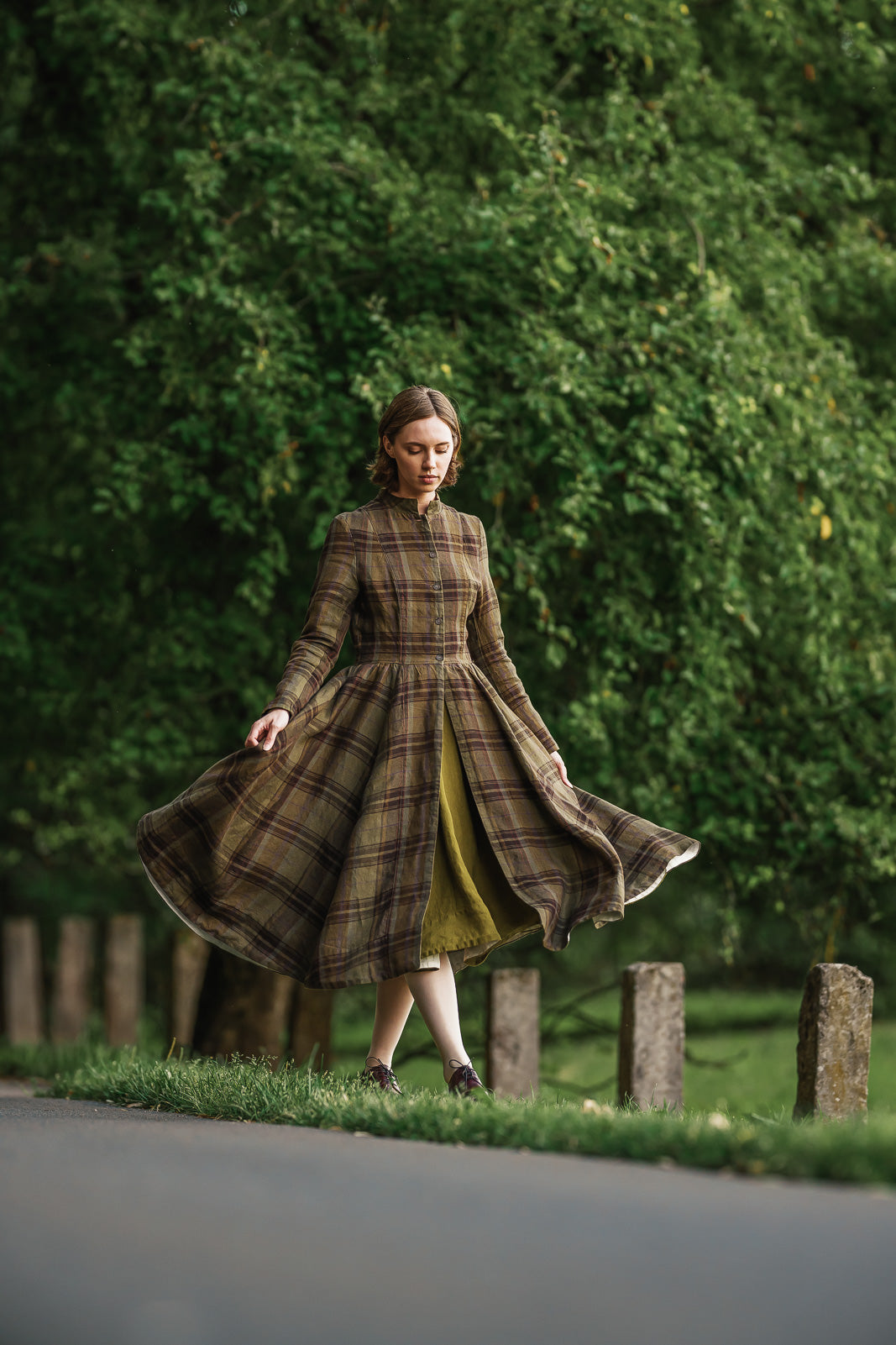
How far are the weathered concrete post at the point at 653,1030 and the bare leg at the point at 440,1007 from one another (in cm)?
173

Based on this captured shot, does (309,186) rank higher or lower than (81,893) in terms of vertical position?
higher

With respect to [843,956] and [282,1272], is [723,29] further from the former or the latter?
[843,956]

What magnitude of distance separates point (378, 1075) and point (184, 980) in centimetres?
788

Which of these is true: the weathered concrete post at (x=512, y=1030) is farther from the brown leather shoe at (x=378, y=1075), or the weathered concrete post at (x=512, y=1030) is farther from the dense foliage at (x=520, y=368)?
the brown leather shoe at (x=378, y=1075)

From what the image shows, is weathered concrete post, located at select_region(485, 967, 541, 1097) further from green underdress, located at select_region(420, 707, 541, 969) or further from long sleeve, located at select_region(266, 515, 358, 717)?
long sleeve, located at select_region(266, 515, 358, 717)

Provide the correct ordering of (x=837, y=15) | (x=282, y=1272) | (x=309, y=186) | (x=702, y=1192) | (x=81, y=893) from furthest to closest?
(x=81, y=893)
(x=837, y=15)
(x=309, y=186)
(x=702, y=1192)
(x=282, y=1272)

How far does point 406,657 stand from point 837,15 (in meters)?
6.02

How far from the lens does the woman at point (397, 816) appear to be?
16.5 ft

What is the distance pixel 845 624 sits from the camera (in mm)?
8625

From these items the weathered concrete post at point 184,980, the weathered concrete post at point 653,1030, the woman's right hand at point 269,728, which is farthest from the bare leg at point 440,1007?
the weathered concrete post at point 184,980

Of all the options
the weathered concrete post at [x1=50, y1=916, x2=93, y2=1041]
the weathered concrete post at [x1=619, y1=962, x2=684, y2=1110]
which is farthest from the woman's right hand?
the weathered concrete post at [x1=50, y1=916, x2=93, y2=1041]

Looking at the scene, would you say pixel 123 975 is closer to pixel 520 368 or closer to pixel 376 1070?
pixel 520 368

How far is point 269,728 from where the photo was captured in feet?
16.7

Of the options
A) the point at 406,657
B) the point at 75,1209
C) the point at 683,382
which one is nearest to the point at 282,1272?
the point at 75,1209
